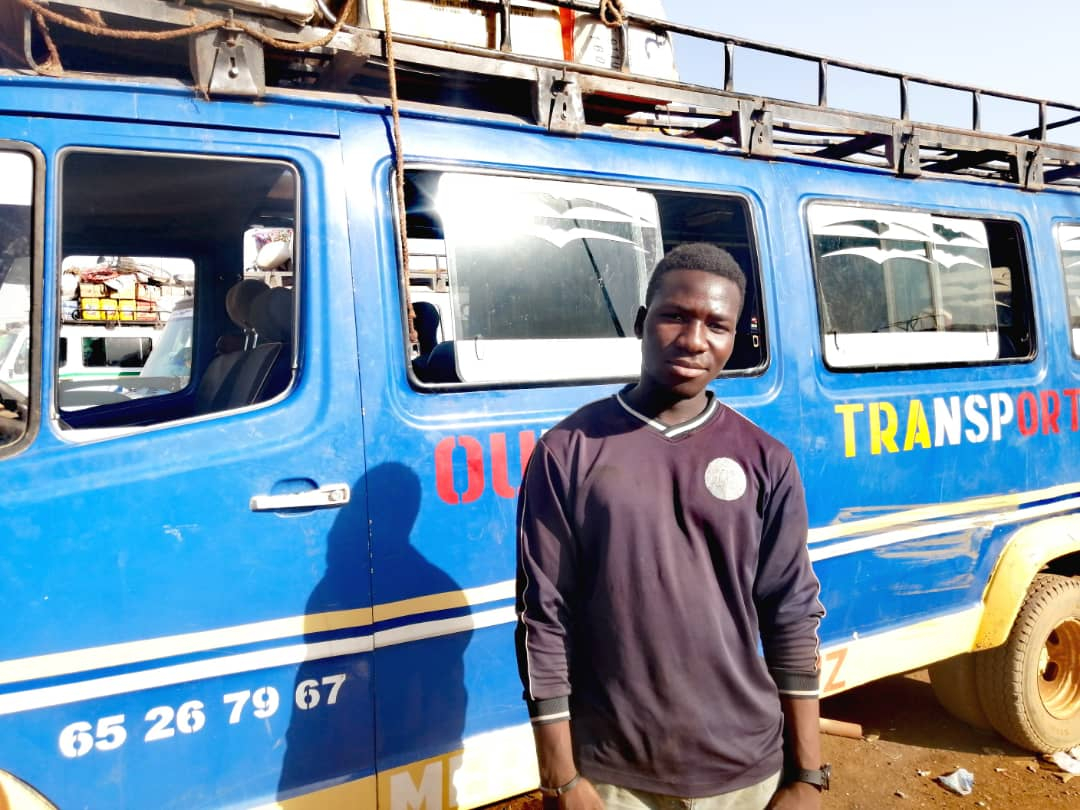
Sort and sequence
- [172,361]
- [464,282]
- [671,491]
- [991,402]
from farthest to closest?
1. [172,361]
2. [991,402]
3. [464,282]
4. [671,491]

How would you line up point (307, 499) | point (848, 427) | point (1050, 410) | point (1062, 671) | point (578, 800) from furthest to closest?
point (1062, 671), point (1050, 410), point (848, 427), point (307, 499), point (578, 800)

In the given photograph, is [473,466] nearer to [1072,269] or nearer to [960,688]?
[960,688]

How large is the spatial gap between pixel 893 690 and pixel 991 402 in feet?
6.69

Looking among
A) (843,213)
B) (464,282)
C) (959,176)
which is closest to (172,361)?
(464,282)

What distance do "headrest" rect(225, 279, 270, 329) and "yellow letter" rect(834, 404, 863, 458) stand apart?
7.20 feet

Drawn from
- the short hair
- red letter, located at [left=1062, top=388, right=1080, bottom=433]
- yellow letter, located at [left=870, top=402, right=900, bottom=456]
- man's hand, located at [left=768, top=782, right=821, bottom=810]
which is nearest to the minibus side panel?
the short hair

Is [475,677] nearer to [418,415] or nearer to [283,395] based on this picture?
[418,415]

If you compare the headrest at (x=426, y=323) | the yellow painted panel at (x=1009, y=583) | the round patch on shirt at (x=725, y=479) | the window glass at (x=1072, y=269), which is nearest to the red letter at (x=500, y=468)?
the headrest at (x=426, y=323)

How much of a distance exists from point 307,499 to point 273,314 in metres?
0.85

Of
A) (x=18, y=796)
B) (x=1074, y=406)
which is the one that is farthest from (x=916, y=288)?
(x=18, y=796)

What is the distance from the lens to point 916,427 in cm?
320

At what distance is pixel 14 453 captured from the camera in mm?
1860

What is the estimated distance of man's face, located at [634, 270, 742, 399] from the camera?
167cm

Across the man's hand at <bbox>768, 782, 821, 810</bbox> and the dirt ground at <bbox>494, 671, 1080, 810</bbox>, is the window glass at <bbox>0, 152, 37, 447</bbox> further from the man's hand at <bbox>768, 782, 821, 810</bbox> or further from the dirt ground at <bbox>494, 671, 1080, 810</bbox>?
the dirt ground at <bbox>494, 671, 1080, 810</bbox>
